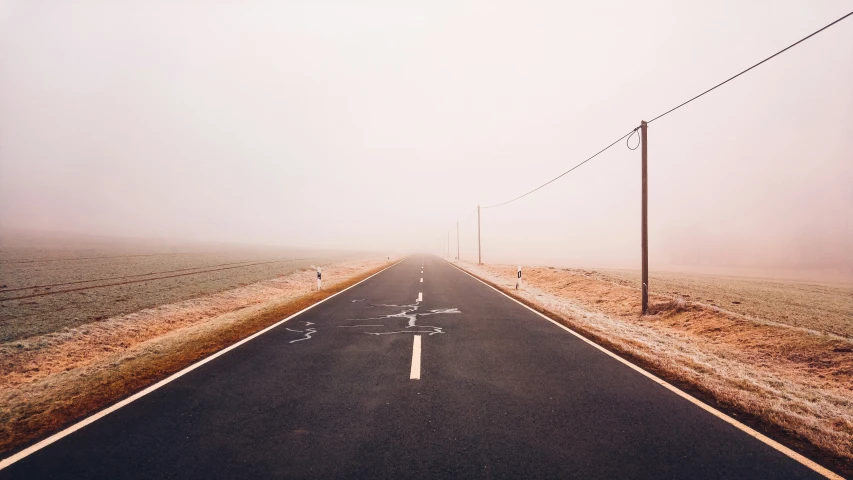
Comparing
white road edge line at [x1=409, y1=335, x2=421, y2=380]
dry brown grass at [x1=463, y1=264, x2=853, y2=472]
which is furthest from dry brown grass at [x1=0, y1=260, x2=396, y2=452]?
dry brown grass at [x1=463, y1=264, x2=853, y2=472]

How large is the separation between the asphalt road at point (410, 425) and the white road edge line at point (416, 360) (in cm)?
6

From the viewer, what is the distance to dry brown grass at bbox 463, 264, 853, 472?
4.34 meters

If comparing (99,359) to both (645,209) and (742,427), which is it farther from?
(645,209)

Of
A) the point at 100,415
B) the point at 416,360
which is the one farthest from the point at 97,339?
the point at 416,360

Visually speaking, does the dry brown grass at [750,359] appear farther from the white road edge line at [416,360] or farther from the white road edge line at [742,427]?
the white road edge line at [416,360]

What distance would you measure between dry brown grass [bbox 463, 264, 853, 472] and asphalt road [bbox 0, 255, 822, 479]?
2.55ft

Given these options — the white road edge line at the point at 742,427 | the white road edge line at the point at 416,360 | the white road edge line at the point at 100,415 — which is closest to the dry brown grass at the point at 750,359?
the white road edge line at the point at 742,427

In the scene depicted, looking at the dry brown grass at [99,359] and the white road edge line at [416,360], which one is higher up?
the white road edge line at [416,360]

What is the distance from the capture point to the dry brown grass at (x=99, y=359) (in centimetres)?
464

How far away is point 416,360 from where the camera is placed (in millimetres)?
6398

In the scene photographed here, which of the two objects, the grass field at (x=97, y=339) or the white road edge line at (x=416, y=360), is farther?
the white road edge line at (x=416, y=360)

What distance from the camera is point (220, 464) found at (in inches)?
130

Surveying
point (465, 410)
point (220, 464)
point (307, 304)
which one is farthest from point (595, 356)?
point (307, 304)

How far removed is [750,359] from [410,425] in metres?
7.68
